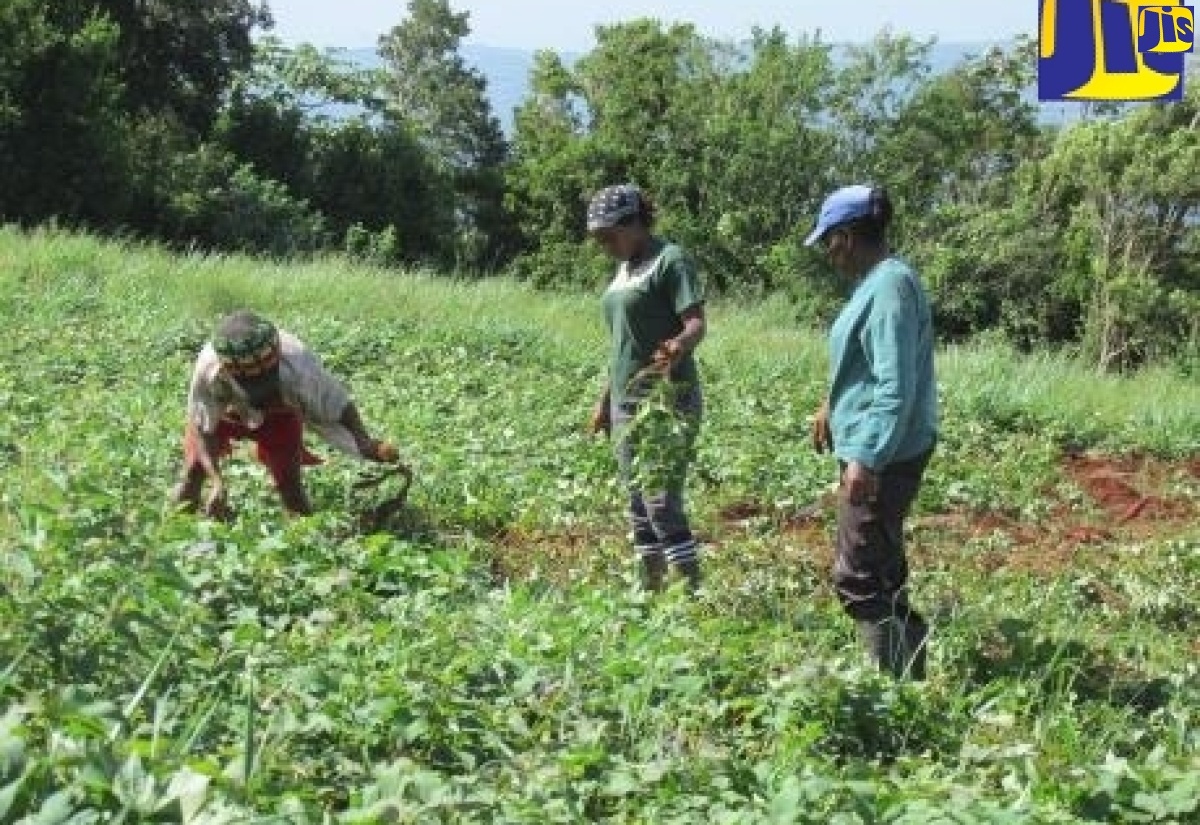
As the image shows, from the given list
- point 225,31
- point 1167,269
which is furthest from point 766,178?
point 225,31

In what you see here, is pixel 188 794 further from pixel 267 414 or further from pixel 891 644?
pixel 267 414

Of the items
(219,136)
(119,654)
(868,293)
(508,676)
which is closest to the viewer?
(119,654)

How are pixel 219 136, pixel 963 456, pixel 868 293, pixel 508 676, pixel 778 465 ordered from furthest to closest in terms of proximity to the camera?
pixel 219 136, pixel 963 456, pixel 778 465, pixel 868 293, pixel 508 676

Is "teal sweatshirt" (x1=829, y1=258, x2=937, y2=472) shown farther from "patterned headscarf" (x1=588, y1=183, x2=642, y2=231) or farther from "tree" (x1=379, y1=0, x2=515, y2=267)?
"tree" (x1=379, y1=0, x2=515, y2=267)

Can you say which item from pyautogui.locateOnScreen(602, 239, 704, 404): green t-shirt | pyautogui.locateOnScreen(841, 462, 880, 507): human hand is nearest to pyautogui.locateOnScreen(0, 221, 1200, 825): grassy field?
pyautogui.locateOnScreen(841, 462, 880, 507): human hand

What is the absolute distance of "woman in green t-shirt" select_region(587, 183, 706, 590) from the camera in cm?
501

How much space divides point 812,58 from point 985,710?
33722 millimetres

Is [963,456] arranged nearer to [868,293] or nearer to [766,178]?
[868,293]

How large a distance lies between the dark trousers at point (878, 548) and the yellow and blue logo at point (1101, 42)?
1843 cm

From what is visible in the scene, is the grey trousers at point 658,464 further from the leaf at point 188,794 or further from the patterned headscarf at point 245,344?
the leaf at point 188,794

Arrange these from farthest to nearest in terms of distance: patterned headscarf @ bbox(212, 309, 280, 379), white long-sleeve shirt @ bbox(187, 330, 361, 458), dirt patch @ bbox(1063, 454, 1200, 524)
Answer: dirt patch @ bbox(1063, 454, 1200, 524), white long-sleeve shirt @ bbox(187, 330, 361, 458), patterned headscarf @ bbox(212, 309, 280, 379)

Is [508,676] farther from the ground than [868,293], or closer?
closer

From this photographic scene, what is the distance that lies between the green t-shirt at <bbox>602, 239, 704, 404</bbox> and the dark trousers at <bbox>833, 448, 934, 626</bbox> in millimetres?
1012

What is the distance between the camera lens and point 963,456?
339 inches
